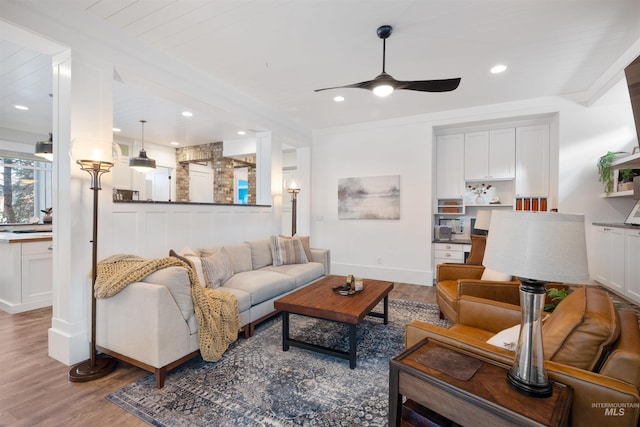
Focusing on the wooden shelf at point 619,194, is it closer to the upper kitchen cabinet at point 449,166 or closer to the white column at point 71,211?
the upper kitchen cabinet at point 449,166

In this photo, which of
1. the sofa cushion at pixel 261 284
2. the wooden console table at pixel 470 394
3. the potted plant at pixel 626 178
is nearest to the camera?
the wooden console table at pixel 470 394

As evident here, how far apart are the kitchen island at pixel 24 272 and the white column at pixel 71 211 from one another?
1.65m

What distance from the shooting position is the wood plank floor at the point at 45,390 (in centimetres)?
168

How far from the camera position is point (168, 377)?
2.09 meters

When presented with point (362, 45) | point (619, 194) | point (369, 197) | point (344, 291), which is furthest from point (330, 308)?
point (619, 194)

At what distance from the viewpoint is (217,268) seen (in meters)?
2.94

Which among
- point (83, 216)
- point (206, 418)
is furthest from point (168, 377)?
point (83, 216)

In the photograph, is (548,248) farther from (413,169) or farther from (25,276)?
(25,276)

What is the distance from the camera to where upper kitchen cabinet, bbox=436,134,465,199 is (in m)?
4.95

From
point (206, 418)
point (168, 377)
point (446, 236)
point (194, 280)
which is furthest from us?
point (446, 236)

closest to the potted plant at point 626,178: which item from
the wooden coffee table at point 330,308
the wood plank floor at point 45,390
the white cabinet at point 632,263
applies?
the white cabinet at point 632,263

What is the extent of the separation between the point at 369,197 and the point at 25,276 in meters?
4.82

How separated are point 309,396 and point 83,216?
7.23ft

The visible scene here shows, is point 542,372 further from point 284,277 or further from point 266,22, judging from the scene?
point 266,22
